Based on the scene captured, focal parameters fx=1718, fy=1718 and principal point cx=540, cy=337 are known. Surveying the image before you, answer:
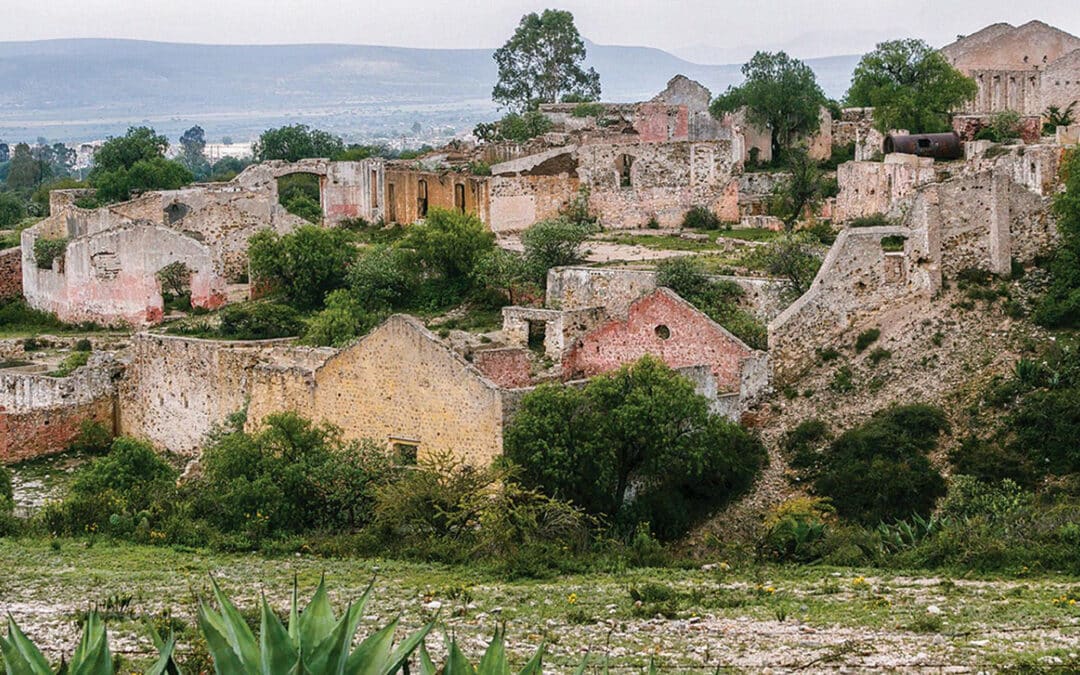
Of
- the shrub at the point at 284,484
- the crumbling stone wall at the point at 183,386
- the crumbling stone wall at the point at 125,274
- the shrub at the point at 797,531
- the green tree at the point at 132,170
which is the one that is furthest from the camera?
the green tree at the point at 132,170

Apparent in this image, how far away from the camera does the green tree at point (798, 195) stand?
37.8 metres

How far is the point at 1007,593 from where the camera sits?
17.5 metres

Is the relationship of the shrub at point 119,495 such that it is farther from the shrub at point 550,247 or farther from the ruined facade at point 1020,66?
the ruined facade at point 1020,66

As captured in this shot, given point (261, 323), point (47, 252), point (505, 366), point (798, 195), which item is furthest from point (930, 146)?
point (47, 252)

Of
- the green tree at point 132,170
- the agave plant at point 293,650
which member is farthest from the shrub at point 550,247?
the agave plant at point 293,650

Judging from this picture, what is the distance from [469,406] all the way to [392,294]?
32.6 ft

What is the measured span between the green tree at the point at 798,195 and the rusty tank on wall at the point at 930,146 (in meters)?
1.95

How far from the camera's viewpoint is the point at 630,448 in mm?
23906

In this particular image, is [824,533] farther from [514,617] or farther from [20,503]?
[20,503]

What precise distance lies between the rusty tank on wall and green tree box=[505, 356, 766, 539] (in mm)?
14394

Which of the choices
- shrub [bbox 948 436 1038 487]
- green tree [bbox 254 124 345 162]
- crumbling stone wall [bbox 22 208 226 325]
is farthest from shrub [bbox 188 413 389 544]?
green tree [bbox 254 124 345 162]

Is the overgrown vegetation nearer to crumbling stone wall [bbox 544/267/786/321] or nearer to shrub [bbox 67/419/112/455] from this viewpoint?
crumbling stone wall [bbox 544/267/786/321]

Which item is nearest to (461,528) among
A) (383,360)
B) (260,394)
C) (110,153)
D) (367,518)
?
(367,518)

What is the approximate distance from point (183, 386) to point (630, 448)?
33.1 feet
